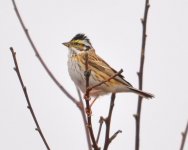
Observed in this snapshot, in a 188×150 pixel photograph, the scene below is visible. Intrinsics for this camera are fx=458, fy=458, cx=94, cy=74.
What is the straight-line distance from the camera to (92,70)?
780 centimetres

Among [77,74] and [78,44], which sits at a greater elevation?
[78,44]

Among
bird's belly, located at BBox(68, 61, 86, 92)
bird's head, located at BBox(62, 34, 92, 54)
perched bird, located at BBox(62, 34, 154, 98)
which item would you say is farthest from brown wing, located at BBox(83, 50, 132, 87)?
bird's belly, located at BBox(68, 61, 86, 92)

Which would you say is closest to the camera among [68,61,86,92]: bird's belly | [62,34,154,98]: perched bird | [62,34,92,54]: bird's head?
[68,61,86,92]: bird's belly

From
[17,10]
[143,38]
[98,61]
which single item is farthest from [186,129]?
[98,61]

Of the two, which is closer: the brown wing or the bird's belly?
the bird's belly

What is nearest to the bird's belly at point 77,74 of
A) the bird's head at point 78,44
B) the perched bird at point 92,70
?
the perched bird at point 92,70

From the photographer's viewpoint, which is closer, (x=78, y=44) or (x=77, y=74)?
(x=77, y=74)

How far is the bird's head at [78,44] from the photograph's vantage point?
7884mm

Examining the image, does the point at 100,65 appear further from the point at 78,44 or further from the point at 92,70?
the point at 78,44

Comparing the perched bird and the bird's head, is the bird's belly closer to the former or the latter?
the perched bird

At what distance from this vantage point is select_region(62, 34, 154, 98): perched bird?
7346 millimetres

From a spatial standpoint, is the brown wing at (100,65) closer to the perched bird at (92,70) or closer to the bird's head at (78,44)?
the perched bird at (92,70)

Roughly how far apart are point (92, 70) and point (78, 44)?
0.57 meters

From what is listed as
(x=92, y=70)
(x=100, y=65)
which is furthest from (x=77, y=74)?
(x=100, y=65)
